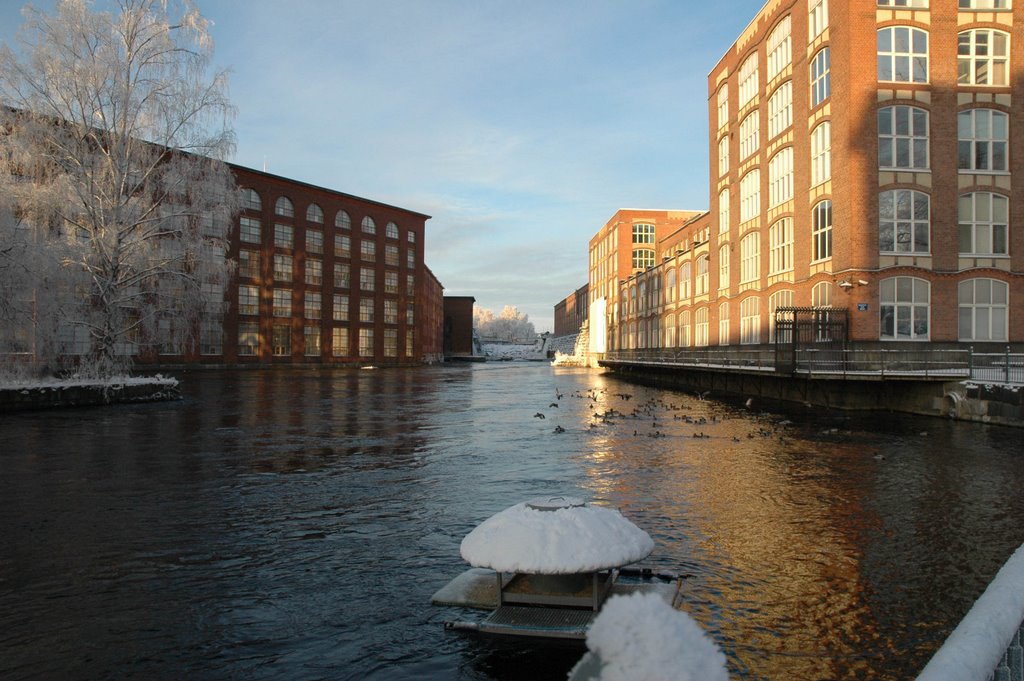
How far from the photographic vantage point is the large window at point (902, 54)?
3081 centimetres

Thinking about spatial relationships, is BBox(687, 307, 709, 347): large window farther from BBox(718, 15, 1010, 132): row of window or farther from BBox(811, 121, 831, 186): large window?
BBox(718, 15, 1010, 132): row of window

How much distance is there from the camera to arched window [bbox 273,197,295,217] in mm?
74750

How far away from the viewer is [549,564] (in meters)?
4.86

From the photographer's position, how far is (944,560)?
7.29 meters

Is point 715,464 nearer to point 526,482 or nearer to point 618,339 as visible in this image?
point 526,482

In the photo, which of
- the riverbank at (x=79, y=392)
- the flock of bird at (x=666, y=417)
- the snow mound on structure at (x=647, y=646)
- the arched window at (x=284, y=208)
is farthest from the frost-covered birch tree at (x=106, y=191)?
the arched window at (x=284, y=208)

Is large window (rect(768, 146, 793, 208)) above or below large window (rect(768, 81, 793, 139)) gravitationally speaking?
below

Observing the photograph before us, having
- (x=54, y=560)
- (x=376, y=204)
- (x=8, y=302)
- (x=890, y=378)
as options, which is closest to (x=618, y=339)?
(x=376, y=204)

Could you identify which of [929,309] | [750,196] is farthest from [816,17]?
[929,309]

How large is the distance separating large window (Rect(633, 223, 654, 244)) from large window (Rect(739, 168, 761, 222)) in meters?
42.8

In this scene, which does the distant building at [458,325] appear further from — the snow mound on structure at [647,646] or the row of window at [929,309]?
the snow mound on structure at [647,646]

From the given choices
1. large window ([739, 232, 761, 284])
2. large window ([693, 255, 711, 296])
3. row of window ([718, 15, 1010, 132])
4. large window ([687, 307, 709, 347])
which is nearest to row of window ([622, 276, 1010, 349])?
row of window ([718, 15, 1010, 132])

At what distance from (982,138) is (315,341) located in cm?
6456

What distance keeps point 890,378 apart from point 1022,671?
2344 cm
